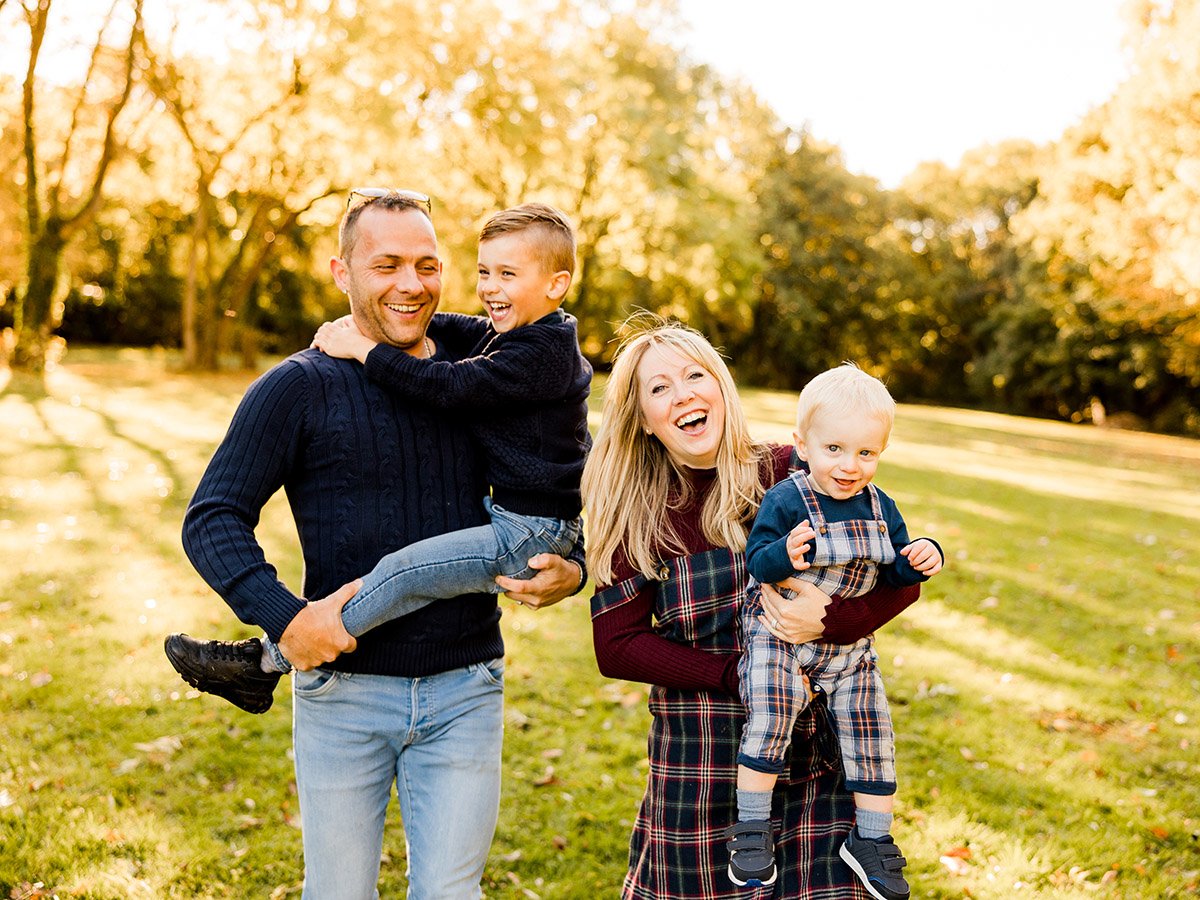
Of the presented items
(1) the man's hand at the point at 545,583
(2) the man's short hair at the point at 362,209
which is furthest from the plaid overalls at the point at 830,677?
(2) the man's short hair at the point at 362,209

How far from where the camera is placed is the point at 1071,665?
739cm

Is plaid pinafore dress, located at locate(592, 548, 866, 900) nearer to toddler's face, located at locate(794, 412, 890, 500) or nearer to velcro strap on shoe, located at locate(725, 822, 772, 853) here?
velcro strap on shoe, located at locate(725, 822, 772, 853)

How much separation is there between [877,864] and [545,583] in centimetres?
119

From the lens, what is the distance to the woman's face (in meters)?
2.76

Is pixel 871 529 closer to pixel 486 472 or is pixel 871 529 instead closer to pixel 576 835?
pixel 486 472

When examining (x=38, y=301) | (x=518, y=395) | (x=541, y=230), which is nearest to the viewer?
(x=518, y=395)

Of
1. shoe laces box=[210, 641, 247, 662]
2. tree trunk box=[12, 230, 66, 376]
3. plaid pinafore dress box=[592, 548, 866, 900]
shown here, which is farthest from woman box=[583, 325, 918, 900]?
tree trunk box=[12, 230, 66, 376]

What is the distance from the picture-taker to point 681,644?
2.75m

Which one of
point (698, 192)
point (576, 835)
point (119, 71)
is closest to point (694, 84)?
point (698, 192)

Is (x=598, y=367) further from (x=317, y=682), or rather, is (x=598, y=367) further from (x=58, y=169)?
(x=317, y=682)

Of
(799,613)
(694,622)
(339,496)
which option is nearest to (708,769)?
(694,622)

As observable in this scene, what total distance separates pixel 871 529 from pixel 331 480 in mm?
1480

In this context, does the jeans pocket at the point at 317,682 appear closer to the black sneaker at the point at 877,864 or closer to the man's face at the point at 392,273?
the man's face at the point at 392,273

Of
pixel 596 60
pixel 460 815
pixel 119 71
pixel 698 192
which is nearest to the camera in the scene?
pixel 460 815
